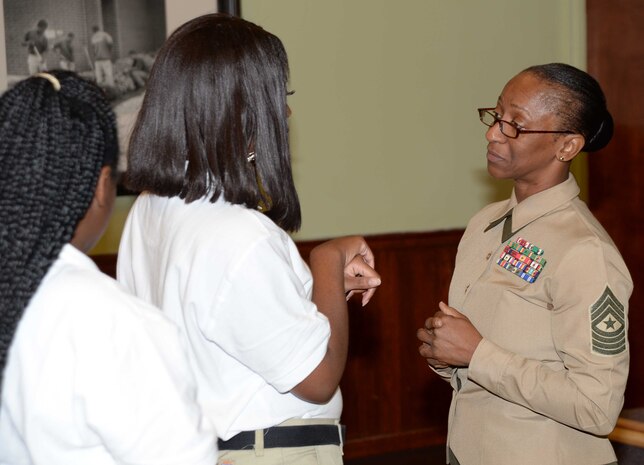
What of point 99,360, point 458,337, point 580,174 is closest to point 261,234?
point 99,360

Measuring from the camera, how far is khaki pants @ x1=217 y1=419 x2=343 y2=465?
1.58 m

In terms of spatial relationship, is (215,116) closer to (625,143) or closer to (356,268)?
(356,268)

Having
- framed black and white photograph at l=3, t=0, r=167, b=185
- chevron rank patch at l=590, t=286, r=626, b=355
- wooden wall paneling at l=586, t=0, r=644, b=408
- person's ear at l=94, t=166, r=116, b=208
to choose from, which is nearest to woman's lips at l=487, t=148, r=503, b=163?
chevron rank patch at l=590, t=286, r=626, b=355

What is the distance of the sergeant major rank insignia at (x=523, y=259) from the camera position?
6.41ft

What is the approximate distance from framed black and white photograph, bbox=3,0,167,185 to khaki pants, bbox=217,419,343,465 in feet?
7.27


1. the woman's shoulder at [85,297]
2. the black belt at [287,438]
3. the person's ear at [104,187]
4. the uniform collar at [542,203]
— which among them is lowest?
the black belt at [287,438]

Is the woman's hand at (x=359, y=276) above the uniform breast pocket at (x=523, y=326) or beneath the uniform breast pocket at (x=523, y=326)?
above

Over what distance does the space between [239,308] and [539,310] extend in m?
0.79

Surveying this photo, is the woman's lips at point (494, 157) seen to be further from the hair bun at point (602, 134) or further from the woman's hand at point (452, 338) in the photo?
the woman's hand at point (452, 338)

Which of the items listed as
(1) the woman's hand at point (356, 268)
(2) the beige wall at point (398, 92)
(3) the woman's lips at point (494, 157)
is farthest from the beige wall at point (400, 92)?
(1) the woman's hand at point (356, 268)

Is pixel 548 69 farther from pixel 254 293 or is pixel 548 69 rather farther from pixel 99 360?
pixel 99 360

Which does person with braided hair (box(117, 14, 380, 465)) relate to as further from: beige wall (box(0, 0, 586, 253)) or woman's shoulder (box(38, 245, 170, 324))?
beige wall (box(0, 0, 586, 253))

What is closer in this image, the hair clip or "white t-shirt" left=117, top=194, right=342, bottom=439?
the hair clip

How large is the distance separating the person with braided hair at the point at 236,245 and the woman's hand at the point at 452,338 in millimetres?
432
